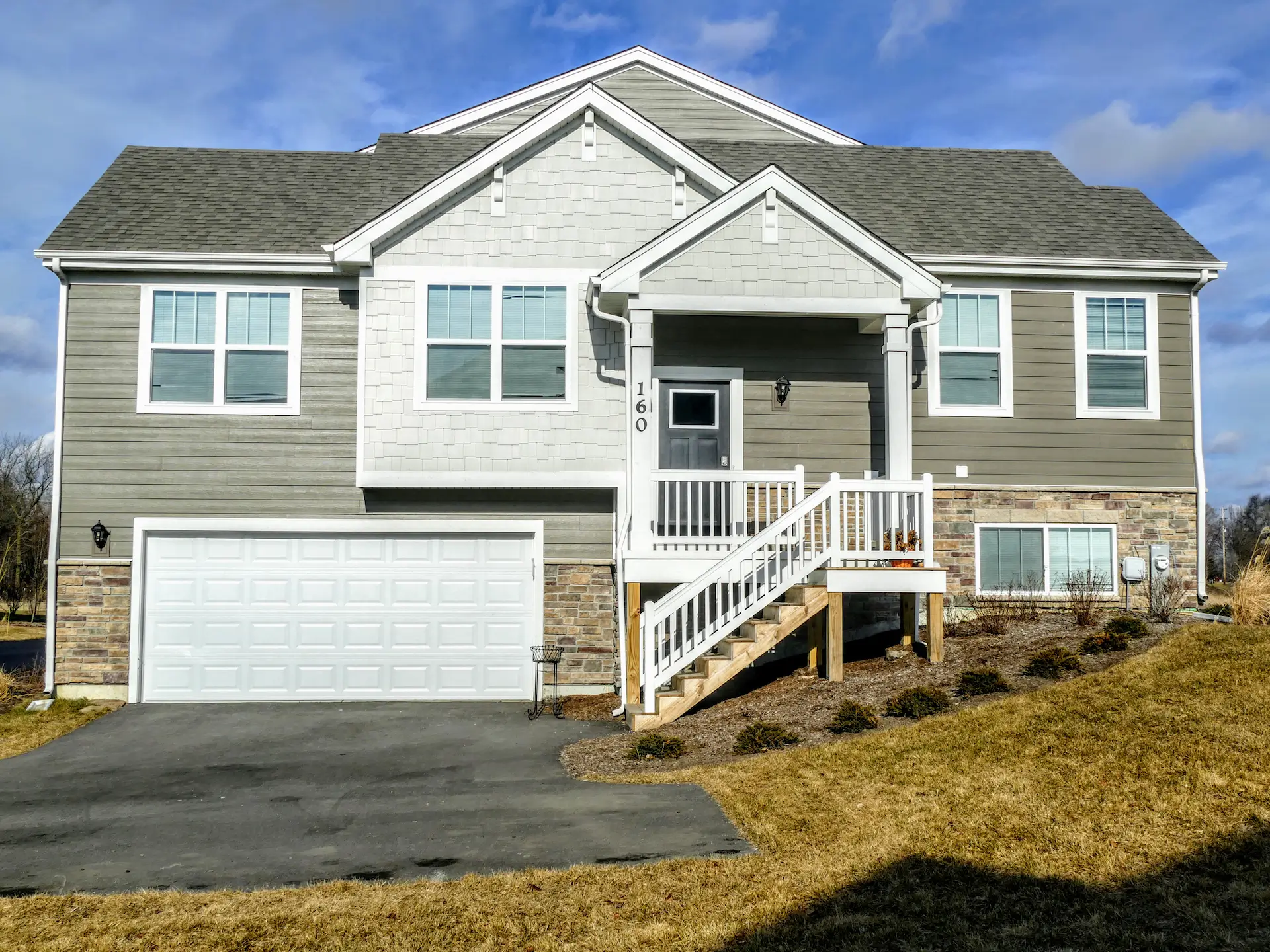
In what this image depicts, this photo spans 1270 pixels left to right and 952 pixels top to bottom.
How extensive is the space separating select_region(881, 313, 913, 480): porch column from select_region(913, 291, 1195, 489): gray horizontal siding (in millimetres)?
1143

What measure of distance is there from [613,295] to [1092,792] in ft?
25.2

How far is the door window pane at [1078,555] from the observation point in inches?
540

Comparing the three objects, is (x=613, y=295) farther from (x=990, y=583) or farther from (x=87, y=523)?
(x=87, y=523)

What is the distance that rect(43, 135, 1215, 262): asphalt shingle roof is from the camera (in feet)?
45.0

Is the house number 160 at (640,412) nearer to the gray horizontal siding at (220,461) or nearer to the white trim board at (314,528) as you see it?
the gray horizontal siding at (220,461)

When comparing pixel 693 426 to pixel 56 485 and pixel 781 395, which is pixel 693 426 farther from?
pixel 56 485

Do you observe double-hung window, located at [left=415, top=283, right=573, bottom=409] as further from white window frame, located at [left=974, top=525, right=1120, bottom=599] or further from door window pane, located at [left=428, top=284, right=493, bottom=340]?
white window frame, located at [left=974, top=525, right=1120, bottom=599]

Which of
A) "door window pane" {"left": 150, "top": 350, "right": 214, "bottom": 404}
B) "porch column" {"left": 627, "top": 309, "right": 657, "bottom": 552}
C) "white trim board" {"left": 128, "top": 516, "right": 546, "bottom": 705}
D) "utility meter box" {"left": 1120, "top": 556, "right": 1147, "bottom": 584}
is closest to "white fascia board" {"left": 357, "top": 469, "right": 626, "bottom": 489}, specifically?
"white trim board" {"left": 128, "top": 516, "right": 546, "bottom": 705}

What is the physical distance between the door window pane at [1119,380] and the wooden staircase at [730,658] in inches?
216

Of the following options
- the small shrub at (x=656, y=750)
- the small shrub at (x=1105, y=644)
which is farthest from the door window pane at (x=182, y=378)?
the small shrub at (x=1105, y=644)

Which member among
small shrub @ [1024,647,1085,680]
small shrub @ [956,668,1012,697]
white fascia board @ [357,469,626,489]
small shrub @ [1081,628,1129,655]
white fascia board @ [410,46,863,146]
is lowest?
small shrub @ [956,668,1012,697]

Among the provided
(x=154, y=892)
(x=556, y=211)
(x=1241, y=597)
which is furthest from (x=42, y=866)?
(x=1241, y=597)

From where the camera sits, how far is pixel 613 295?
12.5 meters

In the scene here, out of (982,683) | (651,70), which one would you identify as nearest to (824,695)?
(982,683)
